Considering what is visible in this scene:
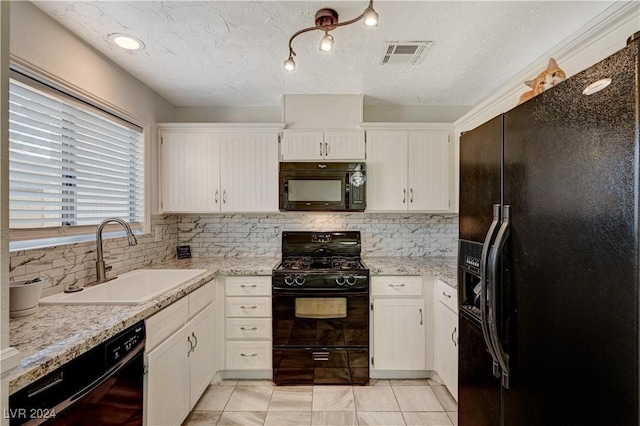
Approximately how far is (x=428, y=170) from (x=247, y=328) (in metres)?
2.12

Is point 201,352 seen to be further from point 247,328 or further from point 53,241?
point 53,241

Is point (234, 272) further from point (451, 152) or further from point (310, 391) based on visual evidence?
point (451, 152)

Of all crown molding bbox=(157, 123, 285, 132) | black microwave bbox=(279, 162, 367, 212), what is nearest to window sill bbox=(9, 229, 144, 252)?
crown molding bbox=(157, 123, 285, 132)

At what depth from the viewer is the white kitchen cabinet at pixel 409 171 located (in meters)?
2.71

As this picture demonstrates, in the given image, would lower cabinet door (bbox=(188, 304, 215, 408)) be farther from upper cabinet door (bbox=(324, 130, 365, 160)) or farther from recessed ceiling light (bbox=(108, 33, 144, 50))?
recessed ceiling light (bbox=(108, 33, 144, 50))

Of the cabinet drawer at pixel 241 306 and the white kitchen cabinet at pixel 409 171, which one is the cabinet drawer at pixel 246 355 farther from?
the white kitchen cabinet at pixel 409 171

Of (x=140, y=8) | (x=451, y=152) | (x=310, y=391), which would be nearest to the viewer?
(x=140, y=8)

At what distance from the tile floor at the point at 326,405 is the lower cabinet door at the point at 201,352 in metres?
0.19

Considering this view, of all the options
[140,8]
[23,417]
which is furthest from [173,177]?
[23,417]

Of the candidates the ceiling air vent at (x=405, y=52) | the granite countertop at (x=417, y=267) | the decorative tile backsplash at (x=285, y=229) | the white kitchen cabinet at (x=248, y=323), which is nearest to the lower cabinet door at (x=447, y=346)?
the granite countertop at (x=417, y=267)

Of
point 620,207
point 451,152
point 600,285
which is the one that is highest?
point 451,152

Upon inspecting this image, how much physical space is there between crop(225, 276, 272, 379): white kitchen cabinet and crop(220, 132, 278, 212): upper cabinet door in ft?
2.30

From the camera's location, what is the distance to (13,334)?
3.65 ft

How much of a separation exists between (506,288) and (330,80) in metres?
2.00
